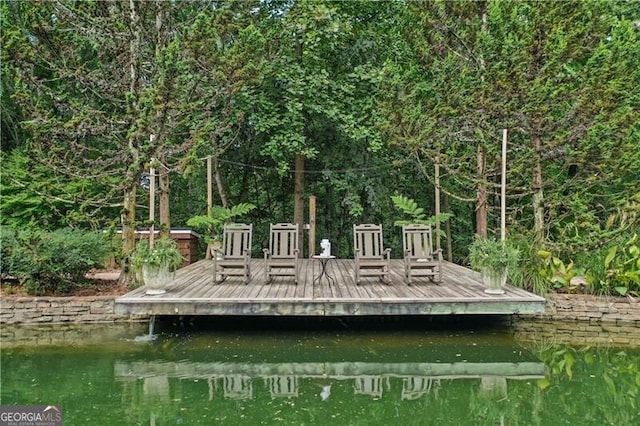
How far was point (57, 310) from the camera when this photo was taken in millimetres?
6715

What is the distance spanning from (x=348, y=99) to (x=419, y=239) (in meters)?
3.99

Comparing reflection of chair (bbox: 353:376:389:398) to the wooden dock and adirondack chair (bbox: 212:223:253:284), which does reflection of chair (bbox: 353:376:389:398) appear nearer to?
the wooden dock

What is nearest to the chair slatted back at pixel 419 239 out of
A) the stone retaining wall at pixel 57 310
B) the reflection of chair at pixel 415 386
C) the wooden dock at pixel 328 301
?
the wooden dock at pixel 328 301

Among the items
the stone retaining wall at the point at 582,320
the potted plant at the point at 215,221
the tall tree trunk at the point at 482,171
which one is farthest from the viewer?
the potted plant at the point at 215,221

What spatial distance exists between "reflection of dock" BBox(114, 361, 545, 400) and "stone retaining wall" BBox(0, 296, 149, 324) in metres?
1.83

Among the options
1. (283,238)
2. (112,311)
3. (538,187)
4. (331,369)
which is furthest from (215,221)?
(538,187)

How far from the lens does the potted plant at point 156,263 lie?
6227 mm

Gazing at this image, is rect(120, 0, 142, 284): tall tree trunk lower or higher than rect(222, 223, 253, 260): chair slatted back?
higher

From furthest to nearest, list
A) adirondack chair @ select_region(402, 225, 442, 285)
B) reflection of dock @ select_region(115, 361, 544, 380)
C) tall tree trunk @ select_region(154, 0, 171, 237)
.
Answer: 1. adirondack chair @ select_region(402, 225, 442, 285)
2. tall tree trunk @ select_region(154, 0, 171, 237)
3. reflection of dock @ select_region(115, 361, 544, 380)

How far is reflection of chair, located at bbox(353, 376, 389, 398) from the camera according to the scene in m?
4.44

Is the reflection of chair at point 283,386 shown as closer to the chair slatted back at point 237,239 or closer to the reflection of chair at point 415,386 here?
the reflection of chair at point 415,386

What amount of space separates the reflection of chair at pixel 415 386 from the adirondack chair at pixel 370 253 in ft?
7.75

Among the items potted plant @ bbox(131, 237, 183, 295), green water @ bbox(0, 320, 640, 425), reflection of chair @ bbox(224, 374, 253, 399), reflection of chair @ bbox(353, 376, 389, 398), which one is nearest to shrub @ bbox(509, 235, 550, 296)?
green water @ bbox(0, 320, 640, 425)

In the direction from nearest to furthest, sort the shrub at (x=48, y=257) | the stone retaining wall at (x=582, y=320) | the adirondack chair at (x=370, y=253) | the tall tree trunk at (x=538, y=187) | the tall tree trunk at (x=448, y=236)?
the stone retaining wall at (x=582, y=320)
the shrub at (x=48, y=257)
the adirondack chair at (x=370, y=253)
the tall tree trunk at (x=538, y=187)
the tall tree trunk at (x=448, y=236)
